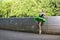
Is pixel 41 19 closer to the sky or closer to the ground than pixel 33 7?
closer to the ground

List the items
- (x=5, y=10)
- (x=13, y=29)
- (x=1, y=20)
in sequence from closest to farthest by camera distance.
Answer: (x=13, y=29) → (x=1, y=20) → (x=5, y=10)

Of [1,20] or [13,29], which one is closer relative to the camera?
[13,29]

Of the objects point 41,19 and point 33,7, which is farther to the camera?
point 33,7

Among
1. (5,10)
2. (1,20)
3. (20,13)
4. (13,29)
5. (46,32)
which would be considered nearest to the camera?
(46,32)

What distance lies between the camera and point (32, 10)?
65.0 ft

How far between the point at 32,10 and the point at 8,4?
4.43 m

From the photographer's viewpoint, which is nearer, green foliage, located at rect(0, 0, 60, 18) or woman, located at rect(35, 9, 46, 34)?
woman, located at rect(35, 9, 46, 34)

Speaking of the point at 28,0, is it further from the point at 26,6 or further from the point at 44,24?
the point at 44,24

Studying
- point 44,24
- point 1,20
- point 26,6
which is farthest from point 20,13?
point 44,24

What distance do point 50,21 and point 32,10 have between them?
5.80 meters

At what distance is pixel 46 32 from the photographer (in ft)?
45.1

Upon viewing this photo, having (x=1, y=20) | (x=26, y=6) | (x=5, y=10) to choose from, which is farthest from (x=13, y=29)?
(x=5, y=10)

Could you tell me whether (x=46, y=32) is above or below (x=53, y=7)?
below

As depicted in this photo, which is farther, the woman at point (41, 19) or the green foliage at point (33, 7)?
the green foliage at point (33, 7)
